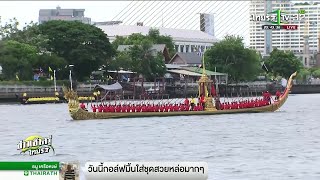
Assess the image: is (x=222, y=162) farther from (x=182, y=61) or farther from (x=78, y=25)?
(x=182, y=61)

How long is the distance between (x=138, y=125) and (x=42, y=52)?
51.7m

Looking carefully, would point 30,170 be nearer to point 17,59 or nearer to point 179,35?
point 17,59

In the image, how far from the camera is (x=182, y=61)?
140875mm

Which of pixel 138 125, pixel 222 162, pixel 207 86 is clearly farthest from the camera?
pixel 207 86

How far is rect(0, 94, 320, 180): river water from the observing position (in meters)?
30.5

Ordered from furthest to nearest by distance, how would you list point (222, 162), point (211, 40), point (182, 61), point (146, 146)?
point (211, 40)
point (182, 61)
point (146, 146)
point (222, 162)

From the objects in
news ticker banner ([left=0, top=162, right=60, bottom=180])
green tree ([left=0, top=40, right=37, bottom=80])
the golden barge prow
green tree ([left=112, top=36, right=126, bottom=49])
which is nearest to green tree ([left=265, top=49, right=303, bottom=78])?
green tree ([left=112, top=36, right=126, bottom=49])

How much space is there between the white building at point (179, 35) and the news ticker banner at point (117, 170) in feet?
427

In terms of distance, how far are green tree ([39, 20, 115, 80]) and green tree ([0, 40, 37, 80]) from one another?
4.63 metres

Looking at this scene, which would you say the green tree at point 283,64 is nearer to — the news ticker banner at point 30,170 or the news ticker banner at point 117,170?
the news ticker banner at point 117,170

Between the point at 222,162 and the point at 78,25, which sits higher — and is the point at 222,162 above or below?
below

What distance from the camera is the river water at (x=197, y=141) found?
100ft

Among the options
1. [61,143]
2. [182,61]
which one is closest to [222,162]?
[61,143]

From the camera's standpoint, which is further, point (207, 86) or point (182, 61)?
point (182, 61)
